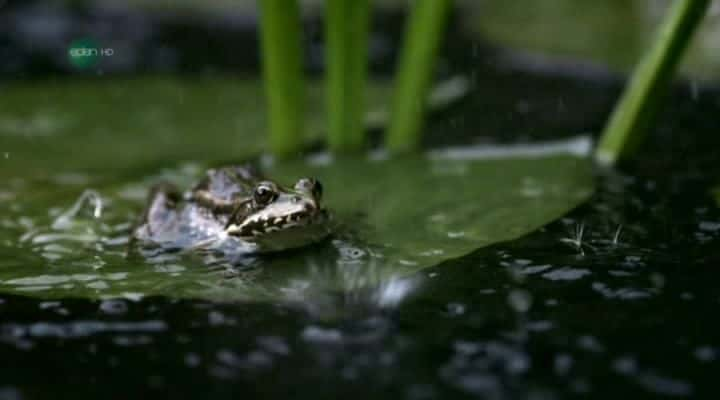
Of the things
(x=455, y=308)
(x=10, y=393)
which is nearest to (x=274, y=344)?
(x=455, y=308)

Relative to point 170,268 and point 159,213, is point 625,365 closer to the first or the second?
point 170,268

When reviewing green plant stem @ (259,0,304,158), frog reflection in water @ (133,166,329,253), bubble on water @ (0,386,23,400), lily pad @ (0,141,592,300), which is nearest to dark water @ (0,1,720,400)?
bubble on water @ (0,386,23,400)

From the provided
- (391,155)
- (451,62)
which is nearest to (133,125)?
(391,155)

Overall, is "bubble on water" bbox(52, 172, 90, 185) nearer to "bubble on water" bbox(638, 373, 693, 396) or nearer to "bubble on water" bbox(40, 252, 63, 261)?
"bubble on water" bbox(40, 252, 63, 261)

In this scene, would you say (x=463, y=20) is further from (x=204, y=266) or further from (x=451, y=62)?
(x=204, y=266)

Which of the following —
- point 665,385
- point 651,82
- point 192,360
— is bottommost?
point 665,385

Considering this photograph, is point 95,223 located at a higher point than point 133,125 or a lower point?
lower

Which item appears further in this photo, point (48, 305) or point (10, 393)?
point (48, 305)
